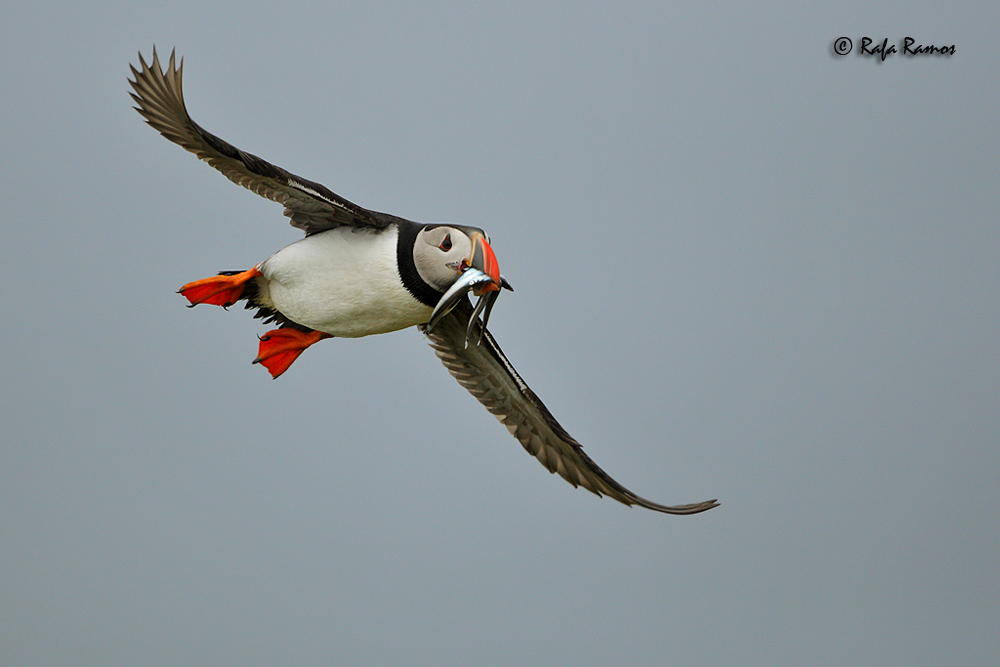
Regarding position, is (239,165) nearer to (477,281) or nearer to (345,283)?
(345,283)

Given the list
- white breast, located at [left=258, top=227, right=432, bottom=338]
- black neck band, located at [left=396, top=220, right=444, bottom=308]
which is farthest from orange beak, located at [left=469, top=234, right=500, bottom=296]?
white breast, located at [left=258, top=227, right=432, bottom=338]

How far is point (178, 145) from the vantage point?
571cm

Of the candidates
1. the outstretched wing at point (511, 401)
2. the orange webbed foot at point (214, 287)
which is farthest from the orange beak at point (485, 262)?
the orange webbed foot at point (214, 287)

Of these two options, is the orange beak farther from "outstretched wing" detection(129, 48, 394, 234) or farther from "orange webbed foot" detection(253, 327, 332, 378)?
"orange webbed foot" detection(253, 327, 332, 378)

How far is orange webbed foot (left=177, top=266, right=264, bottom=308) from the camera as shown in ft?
19.8

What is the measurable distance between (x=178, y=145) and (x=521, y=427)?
2779 mm

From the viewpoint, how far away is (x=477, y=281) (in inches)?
200

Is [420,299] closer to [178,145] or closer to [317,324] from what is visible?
[317,324]

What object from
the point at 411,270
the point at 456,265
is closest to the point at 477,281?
the point at 456,265

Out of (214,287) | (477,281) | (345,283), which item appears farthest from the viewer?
(214,287)

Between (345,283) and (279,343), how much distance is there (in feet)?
3.57

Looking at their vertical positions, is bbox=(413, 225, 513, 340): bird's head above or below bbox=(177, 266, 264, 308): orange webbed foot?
above

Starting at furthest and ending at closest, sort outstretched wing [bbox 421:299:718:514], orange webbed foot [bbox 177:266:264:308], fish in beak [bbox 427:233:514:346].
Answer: outstretched wing [bbox 421:299:718:514]
orange webbed foot [bbox 177:266:264:308]
fish in beak [bbox 427:233:514:346]

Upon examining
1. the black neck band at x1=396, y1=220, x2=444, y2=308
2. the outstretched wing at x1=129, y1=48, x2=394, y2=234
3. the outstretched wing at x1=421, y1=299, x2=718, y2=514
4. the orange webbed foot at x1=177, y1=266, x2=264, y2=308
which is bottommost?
the outstretched wing at x1=421, y1=299, x2=718, y2=514
